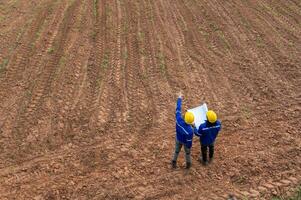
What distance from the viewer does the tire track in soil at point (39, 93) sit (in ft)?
37.7

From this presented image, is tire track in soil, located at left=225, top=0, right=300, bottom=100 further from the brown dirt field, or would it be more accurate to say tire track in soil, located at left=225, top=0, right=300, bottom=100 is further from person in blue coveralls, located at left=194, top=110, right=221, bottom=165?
person in blue coveralls, located at left=194, top=110, right=221, bottom=165

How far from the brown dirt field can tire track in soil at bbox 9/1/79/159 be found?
0.03 m

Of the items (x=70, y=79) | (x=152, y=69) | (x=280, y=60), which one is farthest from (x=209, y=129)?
(x=280, y=60)

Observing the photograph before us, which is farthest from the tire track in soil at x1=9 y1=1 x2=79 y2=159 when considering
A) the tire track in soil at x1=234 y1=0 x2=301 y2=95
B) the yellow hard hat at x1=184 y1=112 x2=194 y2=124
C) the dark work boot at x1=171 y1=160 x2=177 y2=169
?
the tire track in soil at x1=234 y1=0 x2=301 y2=95

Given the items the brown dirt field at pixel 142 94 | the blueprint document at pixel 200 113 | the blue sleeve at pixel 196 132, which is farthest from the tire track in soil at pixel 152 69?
the blue sleeve at pixel 196 132

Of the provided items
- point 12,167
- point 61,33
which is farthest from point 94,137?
point 61,33

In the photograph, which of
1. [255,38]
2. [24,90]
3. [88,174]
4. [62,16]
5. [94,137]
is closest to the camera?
[88,174]

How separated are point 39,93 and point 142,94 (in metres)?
3.18

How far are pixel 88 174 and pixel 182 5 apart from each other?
1065cm

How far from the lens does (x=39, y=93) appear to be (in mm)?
13008

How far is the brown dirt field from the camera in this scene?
10.2m

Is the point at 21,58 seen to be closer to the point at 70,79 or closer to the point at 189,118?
the point at 70,79

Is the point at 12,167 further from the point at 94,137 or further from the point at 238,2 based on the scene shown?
the point at 238,2

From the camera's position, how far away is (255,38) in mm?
16109
